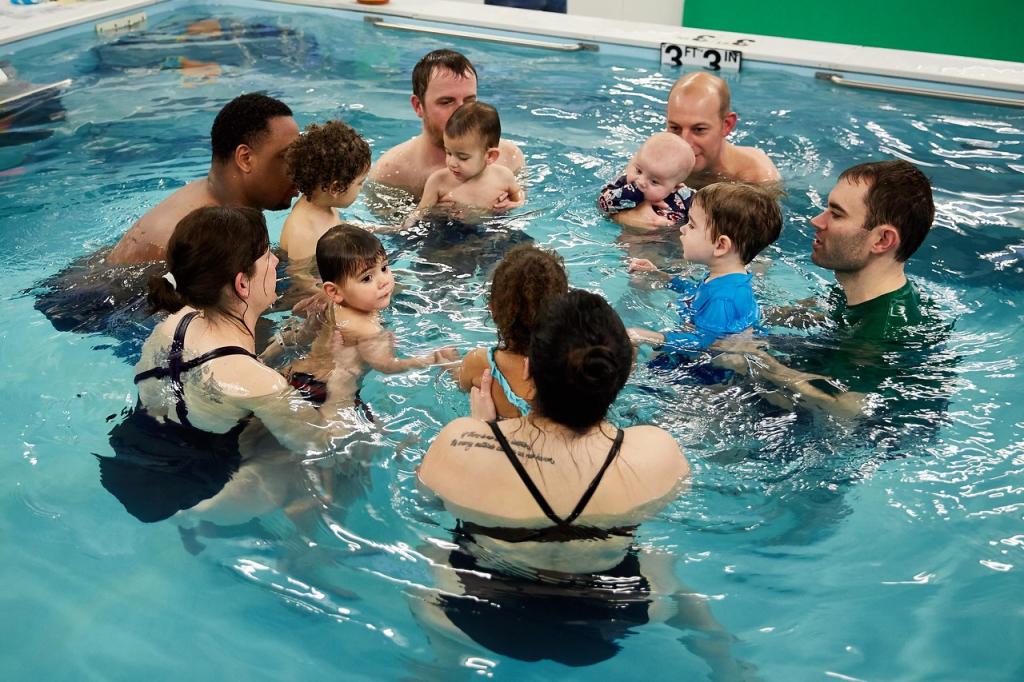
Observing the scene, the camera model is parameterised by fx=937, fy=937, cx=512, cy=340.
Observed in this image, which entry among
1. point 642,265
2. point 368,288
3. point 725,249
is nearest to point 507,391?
point 368,288

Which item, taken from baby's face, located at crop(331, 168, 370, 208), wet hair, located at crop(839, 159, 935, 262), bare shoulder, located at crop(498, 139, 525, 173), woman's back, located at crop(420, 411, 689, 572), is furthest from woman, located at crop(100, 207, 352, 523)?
bare shoulder, located at crop(498, 139, 525, 173)

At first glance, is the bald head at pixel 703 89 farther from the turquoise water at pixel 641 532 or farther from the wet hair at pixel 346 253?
the wet hair at pixel 346 253

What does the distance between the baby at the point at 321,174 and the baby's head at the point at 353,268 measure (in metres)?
0.54

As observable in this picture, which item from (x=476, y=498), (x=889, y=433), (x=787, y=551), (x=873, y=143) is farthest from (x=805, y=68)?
(x=476, y=498)

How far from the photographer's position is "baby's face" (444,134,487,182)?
4.95m

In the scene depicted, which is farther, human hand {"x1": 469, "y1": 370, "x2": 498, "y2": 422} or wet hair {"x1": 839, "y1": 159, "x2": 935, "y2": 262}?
wet hair {"x1": 839, "y1": 159, "x2": 935, "y2": 262}

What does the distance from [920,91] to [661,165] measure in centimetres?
332

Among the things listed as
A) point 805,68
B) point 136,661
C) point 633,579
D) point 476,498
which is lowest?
point 136,661

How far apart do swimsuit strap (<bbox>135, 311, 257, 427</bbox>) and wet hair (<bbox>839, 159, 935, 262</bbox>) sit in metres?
2.52

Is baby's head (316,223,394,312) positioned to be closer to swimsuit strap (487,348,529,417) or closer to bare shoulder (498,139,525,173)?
swimsuit strap (487,348,529,417)

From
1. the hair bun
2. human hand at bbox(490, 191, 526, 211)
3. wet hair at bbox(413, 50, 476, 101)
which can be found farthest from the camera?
wet hair at bbox(413, 50, 476, 101)

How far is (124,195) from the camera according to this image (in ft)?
19.8

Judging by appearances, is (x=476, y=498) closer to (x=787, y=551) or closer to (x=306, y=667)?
(x=306, y=667)

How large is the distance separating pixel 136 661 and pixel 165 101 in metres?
5.98
